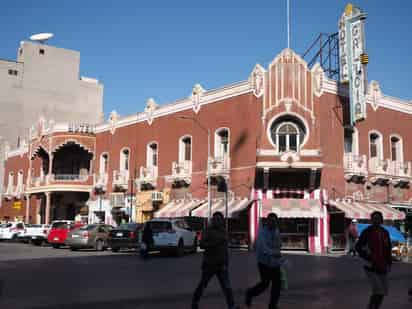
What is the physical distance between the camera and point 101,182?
43281mm

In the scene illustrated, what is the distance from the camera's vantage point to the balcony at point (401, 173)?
3400 cm

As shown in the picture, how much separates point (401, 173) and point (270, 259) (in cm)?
2802

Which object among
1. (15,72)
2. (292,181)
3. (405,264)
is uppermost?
(15,72)

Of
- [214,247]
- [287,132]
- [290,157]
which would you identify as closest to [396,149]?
[287,132]

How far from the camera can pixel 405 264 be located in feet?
71.7

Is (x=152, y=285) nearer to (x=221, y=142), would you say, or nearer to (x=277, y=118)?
(x=277, y=118)

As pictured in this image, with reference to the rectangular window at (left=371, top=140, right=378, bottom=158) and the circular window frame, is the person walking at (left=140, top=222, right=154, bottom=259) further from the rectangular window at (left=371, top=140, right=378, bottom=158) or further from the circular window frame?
the rectangular window at (left=371, top=140, right=378, bottom=158)

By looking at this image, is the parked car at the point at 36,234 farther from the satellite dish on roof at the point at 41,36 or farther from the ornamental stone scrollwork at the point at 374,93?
the satellite dish on roof at the point at 41,36

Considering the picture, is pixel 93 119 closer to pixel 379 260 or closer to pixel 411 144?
pixel 411 144

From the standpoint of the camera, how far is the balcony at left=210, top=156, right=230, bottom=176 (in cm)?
3200

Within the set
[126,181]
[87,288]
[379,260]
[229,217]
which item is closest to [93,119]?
[126,181]

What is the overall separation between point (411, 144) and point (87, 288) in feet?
97.6

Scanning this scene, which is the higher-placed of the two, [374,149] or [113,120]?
[113,120]

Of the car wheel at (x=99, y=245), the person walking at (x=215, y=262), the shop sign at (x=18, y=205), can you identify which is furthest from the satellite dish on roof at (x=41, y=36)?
the person walking at (x=215, y=262)
